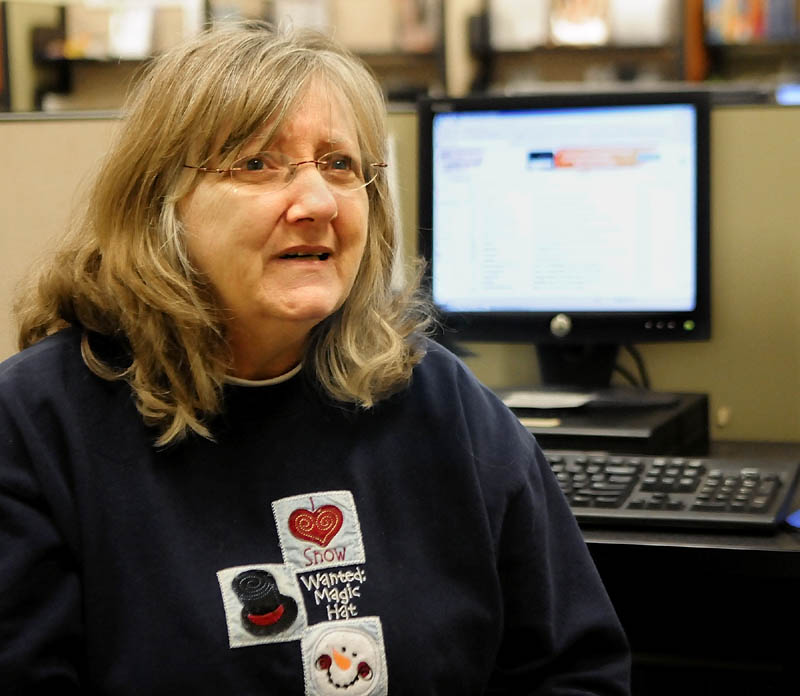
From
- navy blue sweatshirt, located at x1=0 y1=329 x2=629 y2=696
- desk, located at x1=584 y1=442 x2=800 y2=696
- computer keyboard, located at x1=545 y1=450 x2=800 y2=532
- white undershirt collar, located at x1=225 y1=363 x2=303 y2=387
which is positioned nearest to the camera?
navy blue sweatshirt, located at x1=0 y1=329 x2=629 y2=696

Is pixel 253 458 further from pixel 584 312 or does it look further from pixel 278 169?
pixel 584 312

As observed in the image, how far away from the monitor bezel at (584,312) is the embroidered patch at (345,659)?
823 millimetres

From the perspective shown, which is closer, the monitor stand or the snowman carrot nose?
the snowman carrot nose

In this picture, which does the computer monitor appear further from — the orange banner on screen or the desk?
the desk

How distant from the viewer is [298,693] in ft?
3.67

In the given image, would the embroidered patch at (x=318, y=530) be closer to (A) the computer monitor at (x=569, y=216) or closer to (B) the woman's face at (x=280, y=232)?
(B) the woman's face at (x=280, y=232)

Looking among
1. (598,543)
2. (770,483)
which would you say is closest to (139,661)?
(598,543)

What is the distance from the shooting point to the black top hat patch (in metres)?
1.11

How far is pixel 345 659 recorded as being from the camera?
1.13 metres

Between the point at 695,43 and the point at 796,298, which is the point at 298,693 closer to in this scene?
the point at 796,298

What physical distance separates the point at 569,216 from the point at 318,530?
87 centimetres

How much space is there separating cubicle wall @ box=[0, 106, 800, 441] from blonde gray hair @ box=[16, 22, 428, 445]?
67 centimetres

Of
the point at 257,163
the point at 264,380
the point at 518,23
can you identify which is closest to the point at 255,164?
the point at 257,163

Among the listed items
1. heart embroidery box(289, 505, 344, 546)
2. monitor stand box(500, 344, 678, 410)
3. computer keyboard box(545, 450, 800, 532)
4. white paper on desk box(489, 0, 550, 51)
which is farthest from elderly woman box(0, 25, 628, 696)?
white paper on desk box(489, 0, 550, 51)
